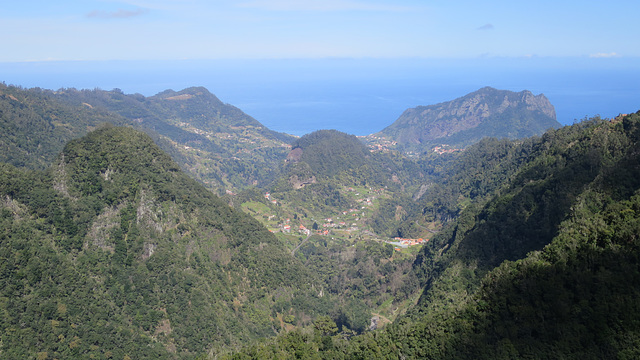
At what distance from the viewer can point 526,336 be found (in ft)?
105

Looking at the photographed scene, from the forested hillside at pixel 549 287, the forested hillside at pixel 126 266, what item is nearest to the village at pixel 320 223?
the forested hillside at pixel 126 266

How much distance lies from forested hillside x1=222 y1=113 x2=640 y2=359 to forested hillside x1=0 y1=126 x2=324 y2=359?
1636 cm

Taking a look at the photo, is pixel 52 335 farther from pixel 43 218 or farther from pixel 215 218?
pixel 215 218

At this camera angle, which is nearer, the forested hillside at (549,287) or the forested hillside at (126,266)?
the forested hillside at (549,287)

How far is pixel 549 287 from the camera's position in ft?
108

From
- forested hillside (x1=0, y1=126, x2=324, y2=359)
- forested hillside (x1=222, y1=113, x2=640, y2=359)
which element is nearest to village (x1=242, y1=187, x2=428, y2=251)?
forested hillside (x1=0, y1=126, x2=324, y2=359)

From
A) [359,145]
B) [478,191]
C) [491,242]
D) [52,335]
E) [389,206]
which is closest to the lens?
[52,335]

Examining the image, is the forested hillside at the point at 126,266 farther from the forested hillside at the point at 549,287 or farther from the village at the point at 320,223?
the village at the point at 320,223

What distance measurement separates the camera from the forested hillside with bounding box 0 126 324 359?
44.2 meters

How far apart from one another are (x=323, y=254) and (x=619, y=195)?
2635 inches

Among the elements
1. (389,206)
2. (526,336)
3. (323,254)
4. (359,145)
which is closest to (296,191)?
(389,206)

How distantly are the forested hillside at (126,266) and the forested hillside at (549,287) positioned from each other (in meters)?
16.4

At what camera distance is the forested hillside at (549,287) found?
1161 inches

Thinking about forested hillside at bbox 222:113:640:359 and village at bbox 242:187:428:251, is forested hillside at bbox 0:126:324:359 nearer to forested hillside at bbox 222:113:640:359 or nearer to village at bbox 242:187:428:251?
forested hillside at bbox 222:113:640:359
